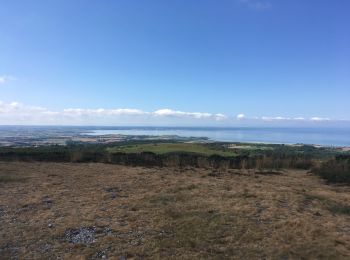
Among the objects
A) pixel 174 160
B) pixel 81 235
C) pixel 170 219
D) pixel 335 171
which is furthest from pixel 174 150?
pixel 81 235

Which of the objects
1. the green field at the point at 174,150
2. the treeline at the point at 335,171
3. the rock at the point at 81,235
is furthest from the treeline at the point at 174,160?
the rock at the point at 81,235

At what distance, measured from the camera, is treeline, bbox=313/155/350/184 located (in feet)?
42.7

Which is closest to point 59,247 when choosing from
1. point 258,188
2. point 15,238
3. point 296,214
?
point 15,238

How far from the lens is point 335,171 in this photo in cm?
1367

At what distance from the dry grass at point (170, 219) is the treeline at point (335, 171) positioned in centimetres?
142

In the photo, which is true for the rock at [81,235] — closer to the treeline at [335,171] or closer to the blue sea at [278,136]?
the treeline at [335,171]

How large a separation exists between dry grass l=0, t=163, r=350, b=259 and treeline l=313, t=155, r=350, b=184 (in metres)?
1.42

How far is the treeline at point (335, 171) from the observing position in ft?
42.7

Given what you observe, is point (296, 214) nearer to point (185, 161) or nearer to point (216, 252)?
point (216, 252)

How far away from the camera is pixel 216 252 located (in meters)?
5.30

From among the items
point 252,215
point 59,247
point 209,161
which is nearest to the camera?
point 59,247

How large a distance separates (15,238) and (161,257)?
2.45 metres

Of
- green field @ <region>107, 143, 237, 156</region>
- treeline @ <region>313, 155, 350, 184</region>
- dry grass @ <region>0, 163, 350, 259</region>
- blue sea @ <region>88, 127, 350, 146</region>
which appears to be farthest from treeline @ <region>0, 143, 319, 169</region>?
blue sea @ <region>88, 127, 350, 146</region>

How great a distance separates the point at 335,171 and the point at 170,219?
29.6 feet
